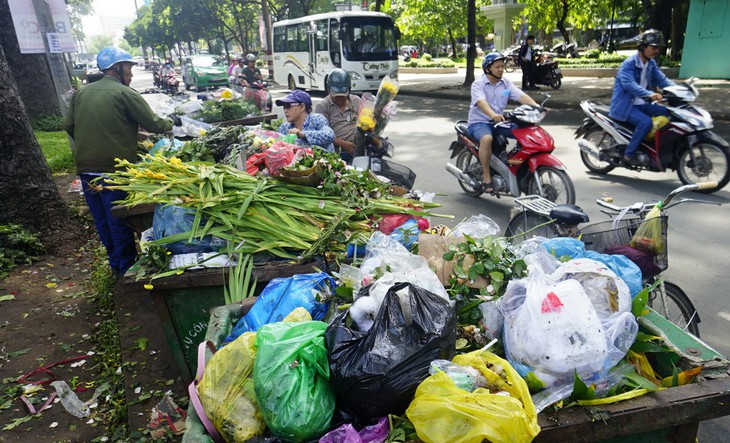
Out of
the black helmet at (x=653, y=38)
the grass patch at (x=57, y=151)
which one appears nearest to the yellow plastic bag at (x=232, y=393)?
the black helmet at (x=653, y=38)

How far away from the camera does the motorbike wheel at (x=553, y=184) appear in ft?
17.6

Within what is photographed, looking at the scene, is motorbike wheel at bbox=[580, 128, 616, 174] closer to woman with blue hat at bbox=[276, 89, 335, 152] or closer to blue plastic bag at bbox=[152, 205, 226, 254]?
woman with blue hat at bbox=[276, 89, 335, 152]

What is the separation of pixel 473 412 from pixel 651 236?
5.93ft

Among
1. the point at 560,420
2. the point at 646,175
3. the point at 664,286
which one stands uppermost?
the point at 560,420

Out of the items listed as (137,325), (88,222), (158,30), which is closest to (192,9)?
(158,30)

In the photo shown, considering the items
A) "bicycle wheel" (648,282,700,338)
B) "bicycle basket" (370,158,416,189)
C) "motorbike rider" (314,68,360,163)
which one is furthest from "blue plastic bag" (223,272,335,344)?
"motorbike rider" (314,68,360,163)

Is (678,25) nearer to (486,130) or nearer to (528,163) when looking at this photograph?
(486,130)

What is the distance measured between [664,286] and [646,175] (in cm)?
486

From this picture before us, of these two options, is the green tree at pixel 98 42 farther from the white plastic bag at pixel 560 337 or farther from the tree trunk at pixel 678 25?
the white plastic bag at pixel 560 337

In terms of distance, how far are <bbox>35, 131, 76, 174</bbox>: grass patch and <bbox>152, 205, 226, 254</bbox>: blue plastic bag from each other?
286 inches

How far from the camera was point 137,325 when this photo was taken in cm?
412

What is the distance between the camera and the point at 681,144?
6.39 m

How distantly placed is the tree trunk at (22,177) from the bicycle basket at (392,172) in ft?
11.7

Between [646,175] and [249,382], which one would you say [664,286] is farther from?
[646,175]
